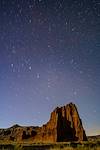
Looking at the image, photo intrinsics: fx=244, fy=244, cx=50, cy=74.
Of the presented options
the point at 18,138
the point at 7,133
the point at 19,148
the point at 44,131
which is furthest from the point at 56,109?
the point at 19,148

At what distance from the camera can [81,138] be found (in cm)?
11412

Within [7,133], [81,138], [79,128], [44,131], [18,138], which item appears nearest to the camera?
[81,138]

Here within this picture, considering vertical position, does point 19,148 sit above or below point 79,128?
below

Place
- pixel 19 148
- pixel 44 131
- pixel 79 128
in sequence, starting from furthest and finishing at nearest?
pixel 44 131 < pixel 79 128 < pixel 19 148

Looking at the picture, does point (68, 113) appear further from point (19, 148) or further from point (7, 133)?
point (19, 148)

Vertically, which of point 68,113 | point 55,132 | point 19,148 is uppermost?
point 68,113

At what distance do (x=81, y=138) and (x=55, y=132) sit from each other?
13658mm

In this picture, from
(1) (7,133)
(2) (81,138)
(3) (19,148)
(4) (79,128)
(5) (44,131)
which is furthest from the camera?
(1) (7,133)

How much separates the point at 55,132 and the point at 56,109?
13.0 metres

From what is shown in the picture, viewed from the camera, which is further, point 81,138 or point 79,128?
point 79,128

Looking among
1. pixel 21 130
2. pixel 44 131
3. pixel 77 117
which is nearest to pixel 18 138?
pixel 21 130

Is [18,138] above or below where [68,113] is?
below

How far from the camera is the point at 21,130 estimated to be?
148750mm

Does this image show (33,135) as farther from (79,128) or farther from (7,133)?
(7,133)
